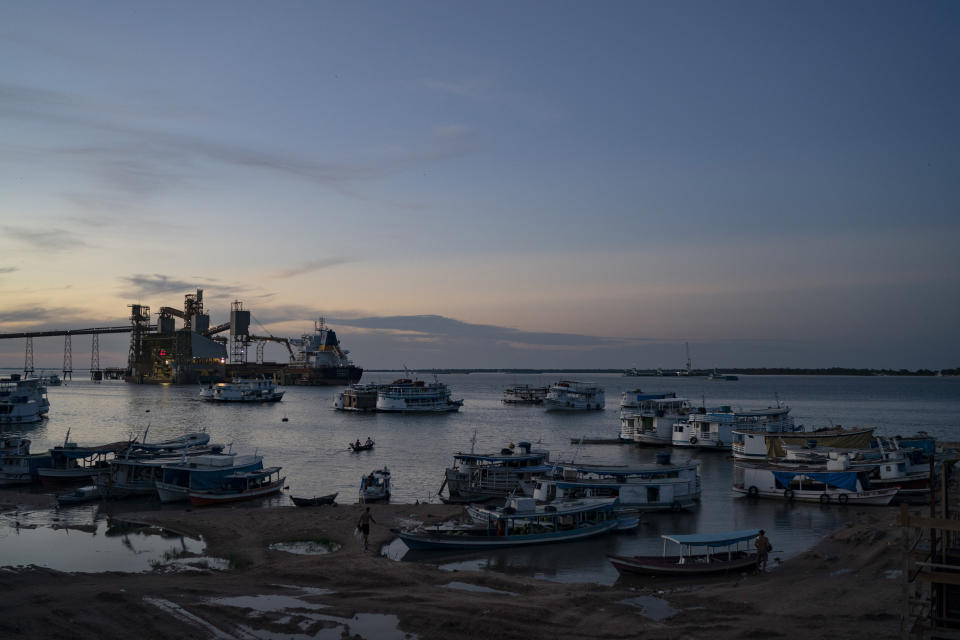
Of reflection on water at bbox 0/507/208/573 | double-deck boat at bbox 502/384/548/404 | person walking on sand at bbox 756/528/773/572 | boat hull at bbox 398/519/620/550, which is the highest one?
person walking on sand at bbox 756/528/773/572

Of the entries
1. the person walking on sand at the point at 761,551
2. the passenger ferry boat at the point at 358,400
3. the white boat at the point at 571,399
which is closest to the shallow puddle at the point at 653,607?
the person walking on sand at the point at 761,551

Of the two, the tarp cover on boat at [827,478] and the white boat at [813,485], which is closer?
the white boat at [813,485]

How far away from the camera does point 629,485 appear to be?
98.3 feet

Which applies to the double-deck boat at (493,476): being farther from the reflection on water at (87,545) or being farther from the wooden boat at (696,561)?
the reflection on water at (87,545)

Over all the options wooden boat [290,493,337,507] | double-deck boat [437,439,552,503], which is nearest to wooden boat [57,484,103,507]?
wooden boat [290,493,337,507]

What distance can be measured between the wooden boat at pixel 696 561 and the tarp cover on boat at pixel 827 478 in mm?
13170

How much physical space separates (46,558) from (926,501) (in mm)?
35568

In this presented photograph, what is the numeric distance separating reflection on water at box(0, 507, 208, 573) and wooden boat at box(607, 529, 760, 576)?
Answer: 12.7 m

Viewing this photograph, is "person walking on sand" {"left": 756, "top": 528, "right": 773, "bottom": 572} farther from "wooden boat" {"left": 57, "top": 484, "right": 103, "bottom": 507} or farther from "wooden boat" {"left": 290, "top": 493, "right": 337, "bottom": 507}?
"wooden boat" {"left": 57, "top": 484, "right": 103, "bottom": 507}

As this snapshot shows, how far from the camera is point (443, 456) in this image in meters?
49.7

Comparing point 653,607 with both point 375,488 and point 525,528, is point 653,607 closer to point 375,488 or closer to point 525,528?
point 525,528

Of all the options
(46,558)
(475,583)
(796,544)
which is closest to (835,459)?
(796,544)

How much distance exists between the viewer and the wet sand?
14812 millimetres

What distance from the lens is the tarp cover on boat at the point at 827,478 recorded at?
3192cm
